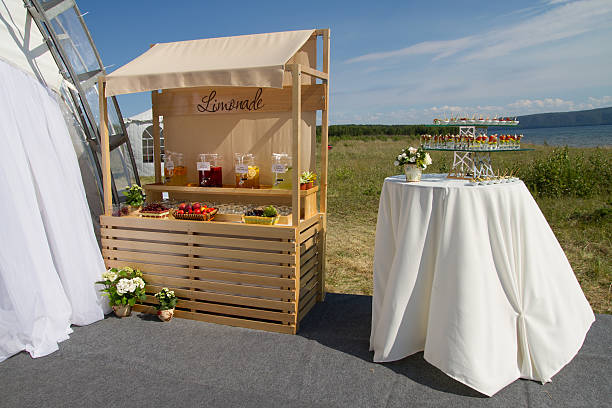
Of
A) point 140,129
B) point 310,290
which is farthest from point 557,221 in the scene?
point 140,129

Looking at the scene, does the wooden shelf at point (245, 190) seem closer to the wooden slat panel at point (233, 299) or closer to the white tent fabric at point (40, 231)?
the white tent fabric at point (40, 231)

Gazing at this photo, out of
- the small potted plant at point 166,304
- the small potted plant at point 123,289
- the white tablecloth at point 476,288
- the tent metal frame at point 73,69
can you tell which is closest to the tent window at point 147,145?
the tent metal frame at point 73,69

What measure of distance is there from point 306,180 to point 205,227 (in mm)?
978

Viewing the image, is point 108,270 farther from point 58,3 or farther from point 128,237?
point 58,3

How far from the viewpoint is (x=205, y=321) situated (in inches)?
148

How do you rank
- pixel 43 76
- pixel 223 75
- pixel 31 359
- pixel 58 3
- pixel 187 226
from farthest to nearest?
1. pixel 58 3
2. pixel 43 76
3. pixel 187 226
4. pixel 223 75
5. pixel 31 359

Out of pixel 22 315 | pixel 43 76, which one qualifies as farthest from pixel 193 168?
pixel 22 315

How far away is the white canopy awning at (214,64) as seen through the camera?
128 inches

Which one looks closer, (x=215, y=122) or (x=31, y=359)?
(x=31, y=359)

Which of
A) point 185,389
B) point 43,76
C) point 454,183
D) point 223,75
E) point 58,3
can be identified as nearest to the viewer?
point 185,389

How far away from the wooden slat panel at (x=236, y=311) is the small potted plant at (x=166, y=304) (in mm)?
105

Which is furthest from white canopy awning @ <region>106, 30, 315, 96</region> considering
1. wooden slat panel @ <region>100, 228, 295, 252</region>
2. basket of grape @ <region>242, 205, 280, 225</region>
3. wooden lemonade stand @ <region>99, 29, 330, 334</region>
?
wooden slat panel @ <region>100, 228, 295, 252</region>

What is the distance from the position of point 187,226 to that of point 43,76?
2.02 meters

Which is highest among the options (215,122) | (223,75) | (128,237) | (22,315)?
(223,75)
